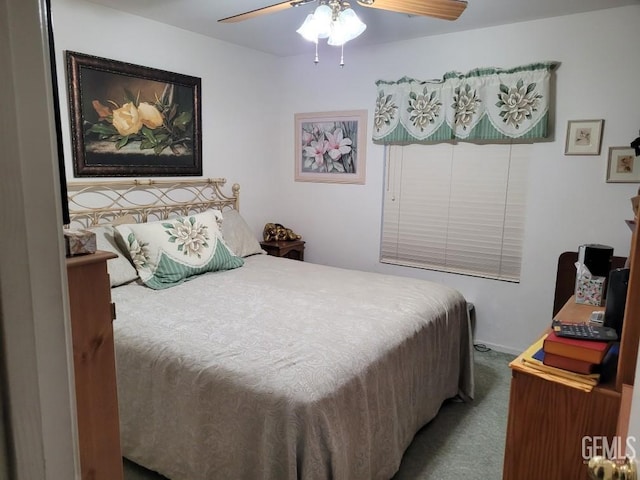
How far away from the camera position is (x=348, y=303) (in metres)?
2.41

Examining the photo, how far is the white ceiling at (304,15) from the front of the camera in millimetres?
2676

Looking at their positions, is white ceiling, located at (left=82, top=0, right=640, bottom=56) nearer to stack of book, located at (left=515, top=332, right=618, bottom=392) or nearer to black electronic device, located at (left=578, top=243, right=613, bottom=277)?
black electronic device, located at (left=578, top=243, right=613, bottom=277)

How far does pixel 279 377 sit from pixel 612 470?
43.7 inches

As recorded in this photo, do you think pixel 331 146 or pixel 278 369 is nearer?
pixel 278 369

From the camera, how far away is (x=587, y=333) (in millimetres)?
1395

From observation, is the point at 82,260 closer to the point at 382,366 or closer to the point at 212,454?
the point at 212,454

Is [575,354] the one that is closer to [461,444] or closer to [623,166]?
[461,444]

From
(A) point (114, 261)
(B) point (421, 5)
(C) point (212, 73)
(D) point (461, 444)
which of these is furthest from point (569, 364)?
(C) point (212, 73)

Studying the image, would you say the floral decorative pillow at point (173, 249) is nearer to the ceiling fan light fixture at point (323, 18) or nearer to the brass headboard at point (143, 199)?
the brass headboard at point (143, 199)

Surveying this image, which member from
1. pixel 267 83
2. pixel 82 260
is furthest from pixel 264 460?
pixel 267 83

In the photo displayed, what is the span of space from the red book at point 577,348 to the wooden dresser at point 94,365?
1251 millimetres

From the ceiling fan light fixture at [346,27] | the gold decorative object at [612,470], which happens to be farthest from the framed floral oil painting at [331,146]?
the gold decorative object at [612,470]

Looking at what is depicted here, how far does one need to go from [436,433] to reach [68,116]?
9.30 feet

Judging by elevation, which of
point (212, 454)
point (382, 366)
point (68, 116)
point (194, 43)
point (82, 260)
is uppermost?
point (194, 43)
